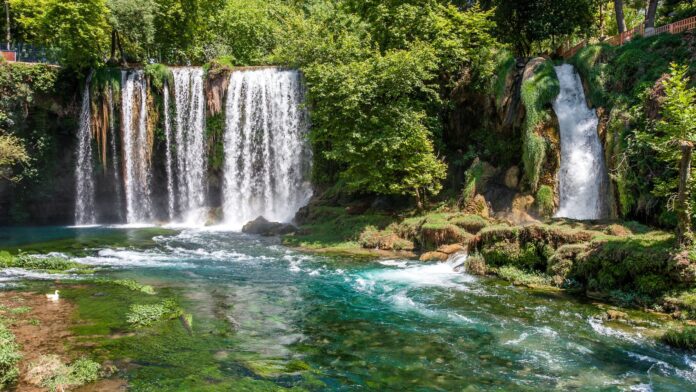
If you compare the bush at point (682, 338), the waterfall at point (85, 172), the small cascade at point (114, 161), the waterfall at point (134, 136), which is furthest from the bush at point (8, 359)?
the waterfall at point (85, 172)

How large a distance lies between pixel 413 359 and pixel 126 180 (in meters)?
30.8

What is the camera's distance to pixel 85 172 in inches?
1455

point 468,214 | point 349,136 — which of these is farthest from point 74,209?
point 468,214

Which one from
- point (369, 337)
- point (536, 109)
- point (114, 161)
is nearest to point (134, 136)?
point (114, 161)

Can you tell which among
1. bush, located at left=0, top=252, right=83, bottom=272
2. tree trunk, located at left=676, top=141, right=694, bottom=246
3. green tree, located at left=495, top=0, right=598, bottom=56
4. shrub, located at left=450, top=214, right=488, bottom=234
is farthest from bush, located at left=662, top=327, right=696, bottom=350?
green tree, located at left=495, top=0, right=598, bottom=56

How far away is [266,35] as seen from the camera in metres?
48.4

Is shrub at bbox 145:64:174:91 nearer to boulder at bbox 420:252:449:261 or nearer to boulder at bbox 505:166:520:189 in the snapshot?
boulder at bbox 505:166:520:189

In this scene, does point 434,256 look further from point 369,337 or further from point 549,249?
point 369,337

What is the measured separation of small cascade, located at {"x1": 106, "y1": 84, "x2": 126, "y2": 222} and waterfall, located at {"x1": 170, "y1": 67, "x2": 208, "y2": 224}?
4.17 m

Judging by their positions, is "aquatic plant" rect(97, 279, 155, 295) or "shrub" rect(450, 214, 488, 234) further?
"shrub" rect(450, 214, 488, 234)

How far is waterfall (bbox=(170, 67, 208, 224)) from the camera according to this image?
117ft

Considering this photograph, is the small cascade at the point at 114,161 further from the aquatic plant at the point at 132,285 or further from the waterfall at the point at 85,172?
the aquatic plant at the point at 132,285

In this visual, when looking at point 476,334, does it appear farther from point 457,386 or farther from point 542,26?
point 542,26

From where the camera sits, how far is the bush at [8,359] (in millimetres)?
8516
